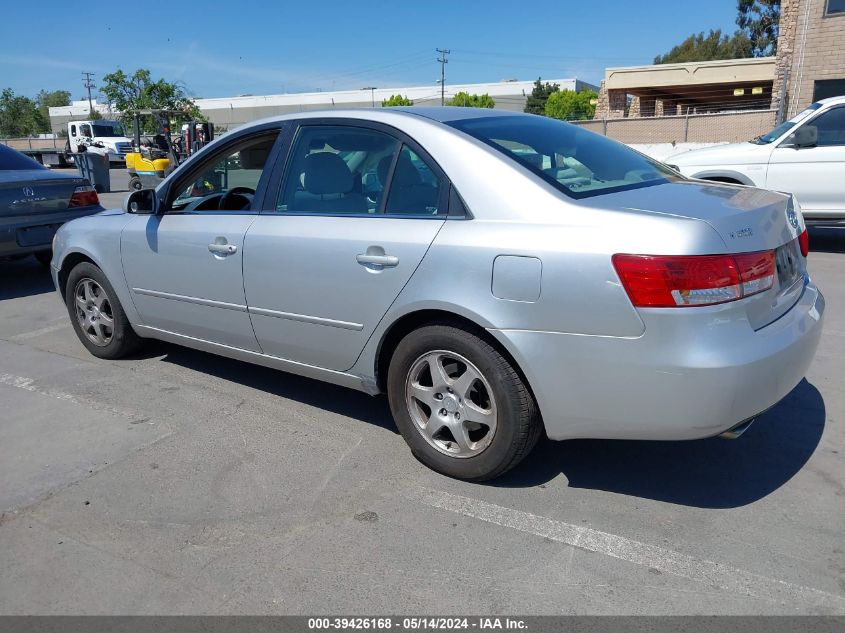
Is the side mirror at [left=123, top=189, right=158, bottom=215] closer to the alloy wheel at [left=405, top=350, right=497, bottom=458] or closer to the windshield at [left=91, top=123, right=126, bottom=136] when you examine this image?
the alloy wheel at [left=405, top=350, right=497, bottom=458]

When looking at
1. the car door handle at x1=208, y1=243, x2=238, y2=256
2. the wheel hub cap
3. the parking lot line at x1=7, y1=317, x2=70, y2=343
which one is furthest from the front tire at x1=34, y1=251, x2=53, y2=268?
the wheel hub cap

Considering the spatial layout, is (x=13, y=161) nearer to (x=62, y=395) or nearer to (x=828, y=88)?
(x=62, y=395)

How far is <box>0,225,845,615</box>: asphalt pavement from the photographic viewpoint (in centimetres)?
255

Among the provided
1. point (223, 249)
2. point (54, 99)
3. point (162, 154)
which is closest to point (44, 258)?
point (223, 249)

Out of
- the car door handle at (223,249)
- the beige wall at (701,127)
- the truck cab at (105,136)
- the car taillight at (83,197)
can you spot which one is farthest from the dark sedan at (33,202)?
the truck cab at (105,136)

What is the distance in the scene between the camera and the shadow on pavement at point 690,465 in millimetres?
3203

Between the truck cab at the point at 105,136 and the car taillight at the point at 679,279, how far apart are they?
138 feet

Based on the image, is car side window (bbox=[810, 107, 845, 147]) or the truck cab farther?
the truck cab

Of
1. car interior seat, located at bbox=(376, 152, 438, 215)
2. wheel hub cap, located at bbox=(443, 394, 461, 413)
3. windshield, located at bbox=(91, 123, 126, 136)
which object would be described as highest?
windshield, located at bbox=(91, 123, 126, 136)

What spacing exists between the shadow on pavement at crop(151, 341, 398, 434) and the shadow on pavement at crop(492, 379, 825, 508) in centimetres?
93

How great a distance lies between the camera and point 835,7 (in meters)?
20.1

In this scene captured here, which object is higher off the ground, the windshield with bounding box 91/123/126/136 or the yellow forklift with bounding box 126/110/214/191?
the windshield with bounding box 91/123/126/136

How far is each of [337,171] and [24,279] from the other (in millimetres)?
6620

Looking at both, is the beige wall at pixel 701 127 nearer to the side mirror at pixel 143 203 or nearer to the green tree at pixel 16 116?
the side mirror at pixel 143 203
